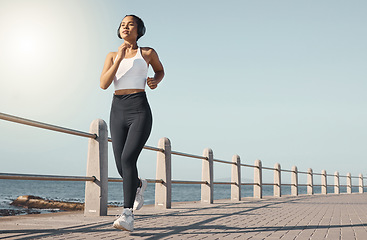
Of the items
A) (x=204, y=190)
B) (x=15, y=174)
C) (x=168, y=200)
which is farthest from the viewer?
(x=204, y=190)

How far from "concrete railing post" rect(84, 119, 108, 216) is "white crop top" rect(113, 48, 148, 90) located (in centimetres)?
175

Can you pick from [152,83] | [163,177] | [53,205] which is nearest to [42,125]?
[152,83]

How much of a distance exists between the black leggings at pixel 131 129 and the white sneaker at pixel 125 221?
0.30ft

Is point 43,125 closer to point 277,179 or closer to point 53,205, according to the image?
point 277,179

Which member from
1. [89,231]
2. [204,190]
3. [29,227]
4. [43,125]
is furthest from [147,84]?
[204,190]

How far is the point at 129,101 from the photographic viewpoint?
387 cm

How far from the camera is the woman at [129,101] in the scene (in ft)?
12.6

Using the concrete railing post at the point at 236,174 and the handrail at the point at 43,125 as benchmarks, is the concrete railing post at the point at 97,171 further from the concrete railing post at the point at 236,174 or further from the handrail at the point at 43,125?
the concrete railing post at the point at 236,174

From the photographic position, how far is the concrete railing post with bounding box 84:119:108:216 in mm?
5477

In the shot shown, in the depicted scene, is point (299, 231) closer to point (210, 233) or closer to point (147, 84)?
point (210, 233)

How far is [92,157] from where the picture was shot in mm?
5555

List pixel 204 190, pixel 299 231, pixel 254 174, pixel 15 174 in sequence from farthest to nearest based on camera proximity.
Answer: pixel 254 174, pixel 204 190, pixel 299 231, pixel 15 174

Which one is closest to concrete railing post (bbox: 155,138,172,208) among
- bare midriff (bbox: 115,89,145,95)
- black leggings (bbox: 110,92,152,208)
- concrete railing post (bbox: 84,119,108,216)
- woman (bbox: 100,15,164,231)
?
concrete railing post (bbox: 84,119,108,216)

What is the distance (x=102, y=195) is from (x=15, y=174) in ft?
6.36
